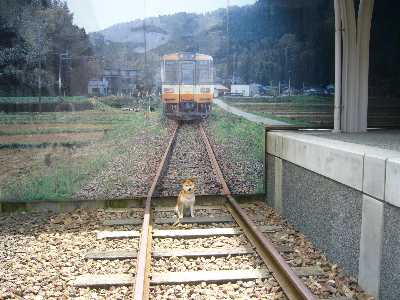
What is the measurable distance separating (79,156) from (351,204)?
4886 mm

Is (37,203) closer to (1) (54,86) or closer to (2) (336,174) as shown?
(1) (54,86)

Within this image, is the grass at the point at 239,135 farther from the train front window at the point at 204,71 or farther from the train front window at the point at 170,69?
the train front window at the point at 170,69

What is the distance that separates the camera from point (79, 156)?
8.12 meters

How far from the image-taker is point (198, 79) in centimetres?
840

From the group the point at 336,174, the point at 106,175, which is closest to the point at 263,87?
the point at 106,175

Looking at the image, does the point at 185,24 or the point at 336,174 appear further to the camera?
the point at 185,24

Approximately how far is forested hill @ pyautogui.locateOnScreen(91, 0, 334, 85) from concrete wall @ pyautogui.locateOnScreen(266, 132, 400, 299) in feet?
6.43

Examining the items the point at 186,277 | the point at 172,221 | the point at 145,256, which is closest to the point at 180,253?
the point at 145,256

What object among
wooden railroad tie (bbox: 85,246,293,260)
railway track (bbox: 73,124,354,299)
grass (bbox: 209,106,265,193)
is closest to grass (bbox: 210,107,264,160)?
grass (bbox: 209,106,265,193)

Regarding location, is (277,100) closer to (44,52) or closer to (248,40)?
(248,40)

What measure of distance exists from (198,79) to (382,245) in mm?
4972

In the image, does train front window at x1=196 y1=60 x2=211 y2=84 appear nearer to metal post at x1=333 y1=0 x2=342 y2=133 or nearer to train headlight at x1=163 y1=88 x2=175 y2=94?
train headlight at x1=163 y1=88 x2=175 y2=94

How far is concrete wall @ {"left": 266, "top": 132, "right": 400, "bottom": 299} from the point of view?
4.02 metres

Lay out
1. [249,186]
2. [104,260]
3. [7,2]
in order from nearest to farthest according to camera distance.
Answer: [104,260] < [7,2] < [249,186]
